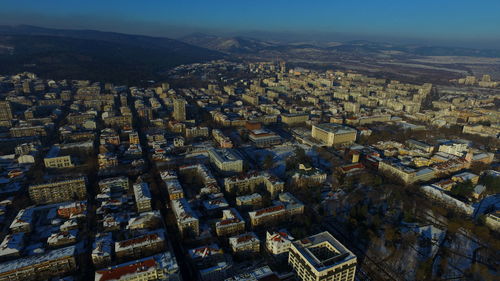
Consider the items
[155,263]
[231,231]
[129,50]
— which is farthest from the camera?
[129,50]

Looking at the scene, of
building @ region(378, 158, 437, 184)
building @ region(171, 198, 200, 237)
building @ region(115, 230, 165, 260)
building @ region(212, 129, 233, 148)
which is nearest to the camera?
building @ region(115, 230, 165, 260)

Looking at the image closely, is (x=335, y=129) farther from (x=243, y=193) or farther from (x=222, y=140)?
(x=243, y=193)

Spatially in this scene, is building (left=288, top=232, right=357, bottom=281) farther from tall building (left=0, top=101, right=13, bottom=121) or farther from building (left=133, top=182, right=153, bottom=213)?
tall building (left=0, top=101, right=13, bottom=121)

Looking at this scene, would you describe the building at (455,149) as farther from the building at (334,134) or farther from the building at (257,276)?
the building at (257,276)

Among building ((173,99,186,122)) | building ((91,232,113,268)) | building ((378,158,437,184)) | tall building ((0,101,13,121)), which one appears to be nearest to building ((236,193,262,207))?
building ((91,232,113,268))

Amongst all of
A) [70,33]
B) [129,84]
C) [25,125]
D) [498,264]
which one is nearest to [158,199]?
[498,264]

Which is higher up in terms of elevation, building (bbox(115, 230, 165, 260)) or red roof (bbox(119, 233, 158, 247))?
red roof (bbox(119, 233, 158, 247))

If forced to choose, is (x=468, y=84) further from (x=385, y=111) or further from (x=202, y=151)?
(x=202, y=151)
